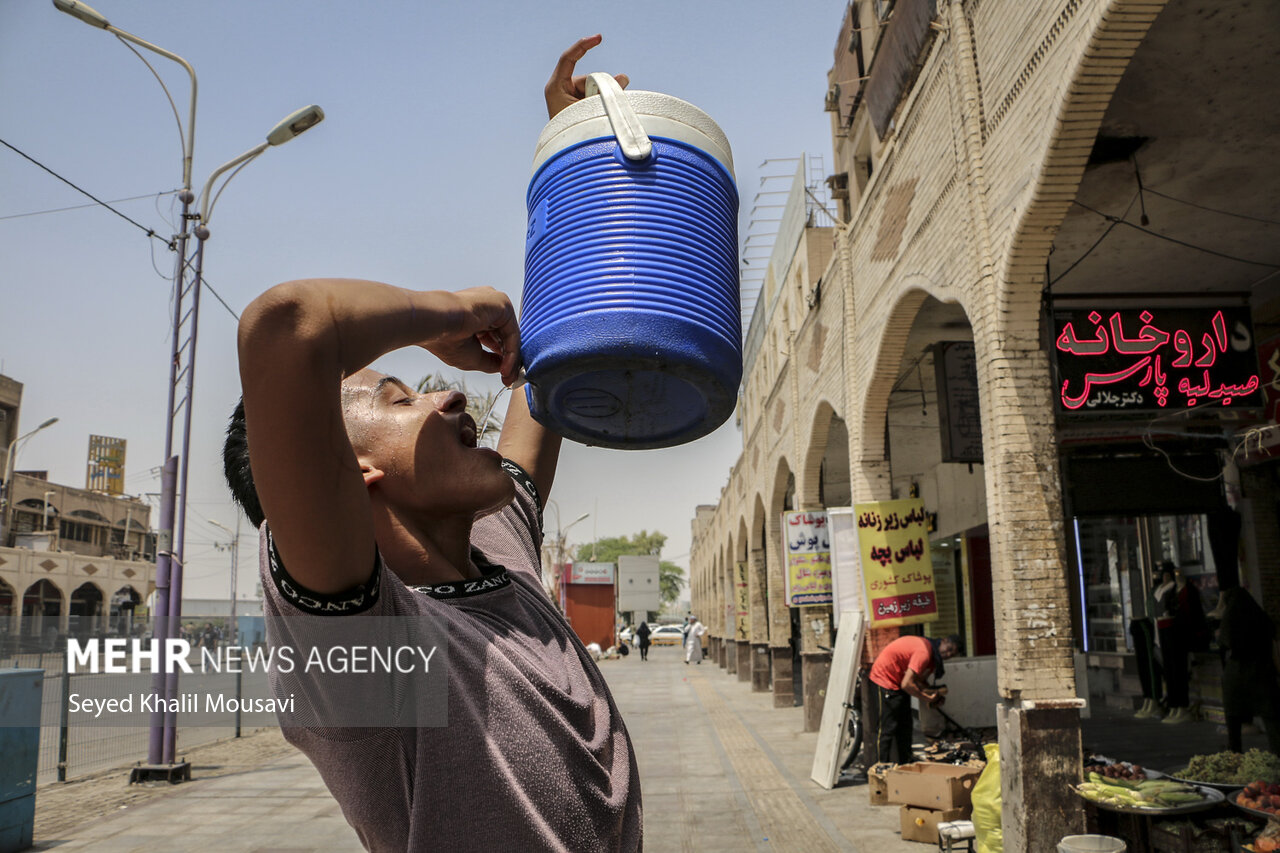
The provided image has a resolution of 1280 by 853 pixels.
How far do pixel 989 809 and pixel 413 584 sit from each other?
21.5ft

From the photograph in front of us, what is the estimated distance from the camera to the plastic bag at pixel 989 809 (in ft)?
21.9

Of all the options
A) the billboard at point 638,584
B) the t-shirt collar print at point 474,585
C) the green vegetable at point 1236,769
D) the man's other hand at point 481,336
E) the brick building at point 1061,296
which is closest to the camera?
the man's other hand at point 481,336

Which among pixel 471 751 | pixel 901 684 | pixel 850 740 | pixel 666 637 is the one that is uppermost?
pixel 471 751

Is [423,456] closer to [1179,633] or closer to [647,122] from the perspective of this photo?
[647,122]

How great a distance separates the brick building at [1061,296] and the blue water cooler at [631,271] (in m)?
4.23

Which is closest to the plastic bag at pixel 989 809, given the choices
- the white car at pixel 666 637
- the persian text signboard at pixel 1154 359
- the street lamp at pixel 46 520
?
the persian text signboard at pixel 1154 359

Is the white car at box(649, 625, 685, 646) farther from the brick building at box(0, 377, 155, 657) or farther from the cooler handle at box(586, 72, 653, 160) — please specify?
the cooler handle at box(586, 72, 653, 160)

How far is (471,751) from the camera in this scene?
1264mm

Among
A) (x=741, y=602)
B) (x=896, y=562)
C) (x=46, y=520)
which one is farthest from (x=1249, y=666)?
(x=46, y=520)

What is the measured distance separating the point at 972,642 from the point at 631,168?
19.4 metres

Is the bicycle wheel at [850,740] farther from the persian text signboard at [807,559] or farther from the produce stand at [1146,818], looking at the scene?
the produce stand at [1146,818]

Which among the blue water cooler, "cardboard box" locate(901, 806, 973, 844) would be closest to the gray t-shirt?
the blue water cooler

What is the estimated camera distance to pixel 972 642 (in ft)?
62.6

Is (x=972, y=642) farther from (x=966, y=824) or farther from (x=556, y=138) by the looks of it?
(x=556, y=138)
